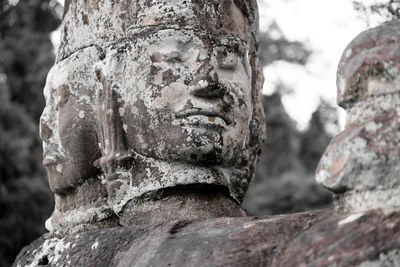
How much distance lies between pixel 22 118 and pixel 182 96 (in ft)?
23.7

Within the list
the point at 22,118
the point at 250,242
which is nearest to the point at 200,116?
the point at 250,242

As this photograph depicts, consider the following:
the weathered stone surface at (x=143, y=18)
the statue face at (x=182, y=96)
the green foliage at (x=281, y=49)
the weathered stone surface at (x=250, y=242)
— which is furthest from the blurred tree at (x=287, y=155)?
the weathered stone surface at (x=250, y=242)

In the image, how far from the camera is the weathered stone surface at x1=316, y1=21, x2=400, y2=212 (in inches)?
70.3

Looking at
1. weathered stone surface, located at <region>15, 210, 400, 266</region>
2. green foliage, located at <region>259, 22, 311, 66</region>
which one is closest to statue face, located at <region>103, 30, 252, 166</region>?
weathered stone surface, located at <region>15, 210, 400, 266</region>

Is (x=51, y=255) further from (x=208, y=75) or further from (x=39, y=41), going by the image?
(x=39, y=41)

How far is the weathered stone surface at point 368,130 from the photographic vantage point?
1785 millimetres

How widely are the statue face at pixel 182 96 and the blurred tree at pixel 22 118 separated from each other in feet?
17.8

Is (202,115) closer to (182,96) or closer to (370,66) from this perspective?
(182,96)

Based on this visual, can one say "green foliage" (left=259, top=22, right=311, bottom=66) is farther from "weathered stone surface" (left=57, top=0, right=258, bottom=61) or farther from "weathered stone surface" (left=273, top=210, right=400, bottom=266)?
"weathered stone surface" (left=273, top=210, right=400, bottom=266)

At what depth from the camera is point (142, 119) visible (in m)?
2.72

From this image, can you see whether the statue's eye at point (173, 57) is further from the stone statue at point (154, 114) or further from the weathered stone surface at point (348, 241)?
the weathered stone surface at point (348, 241)

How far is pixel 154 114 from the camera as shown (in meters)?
2.68

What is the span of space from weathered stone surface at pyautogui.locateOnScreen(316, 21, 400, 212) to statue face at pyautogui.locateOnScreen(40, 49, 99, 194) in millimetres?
1309

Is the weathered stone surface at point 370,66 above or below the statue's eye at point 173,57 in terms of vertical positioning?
below
